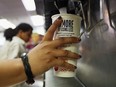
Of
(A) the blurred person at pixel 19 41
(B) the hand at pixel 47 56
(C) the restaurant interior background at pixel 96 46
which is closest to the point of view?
(B) the hand at pixel 47 56

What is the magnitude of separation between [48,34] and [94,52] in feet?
1.12

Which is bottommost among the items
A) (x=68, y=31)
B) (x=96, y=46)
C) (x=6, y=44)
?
(x=6, y=44)

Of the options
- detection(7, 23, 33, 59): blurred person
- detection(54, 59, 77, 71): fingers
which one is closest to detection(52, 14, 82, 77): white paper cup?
A: detection(54, 59, 77, 71): fingers

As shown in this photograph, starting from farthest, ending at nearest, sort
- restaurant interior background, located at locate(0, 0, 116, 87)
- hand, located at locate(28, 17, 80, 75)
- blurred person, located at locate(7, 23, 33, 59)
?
blurred person, located at locate(7, 23, 33, 59), restaurant interior background, located at locate(0, 0, 116, 87), hand, located at locate(28, 17, 80, 75)

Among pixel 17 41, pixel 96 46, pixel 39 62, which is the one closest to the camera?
pixel 39 62

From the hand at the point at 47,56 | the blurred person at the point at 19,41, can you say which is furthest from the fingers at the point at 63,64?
the blurred person at the point at 19,41

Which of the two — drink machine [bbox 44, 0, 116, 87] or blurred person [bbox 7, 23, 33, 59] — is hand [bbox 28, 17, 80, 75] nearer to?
drink machine [bbox 44, 0, 116, 87]

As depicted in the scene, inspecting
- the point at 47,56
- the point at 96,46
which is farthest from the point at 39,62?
the point at 96,46

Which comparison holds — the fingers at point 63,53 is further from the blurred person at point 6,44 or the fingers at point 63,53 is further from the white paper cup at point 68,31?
the blurred person at point 6,44

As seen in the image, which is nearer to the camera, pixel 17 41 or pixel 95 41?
pixel 95 41

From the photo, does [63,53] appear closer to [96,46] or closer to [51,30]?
[51,30]

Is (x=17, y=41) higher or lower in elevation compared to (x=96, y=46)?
lower

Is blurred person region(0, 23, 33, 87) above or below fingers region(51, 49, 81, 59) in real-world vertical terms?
below

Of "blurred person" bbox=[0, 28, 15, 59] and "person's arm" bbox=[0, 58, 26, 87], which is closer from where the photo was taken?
"person's arm" bbox=[0, 58, 26, 87]
